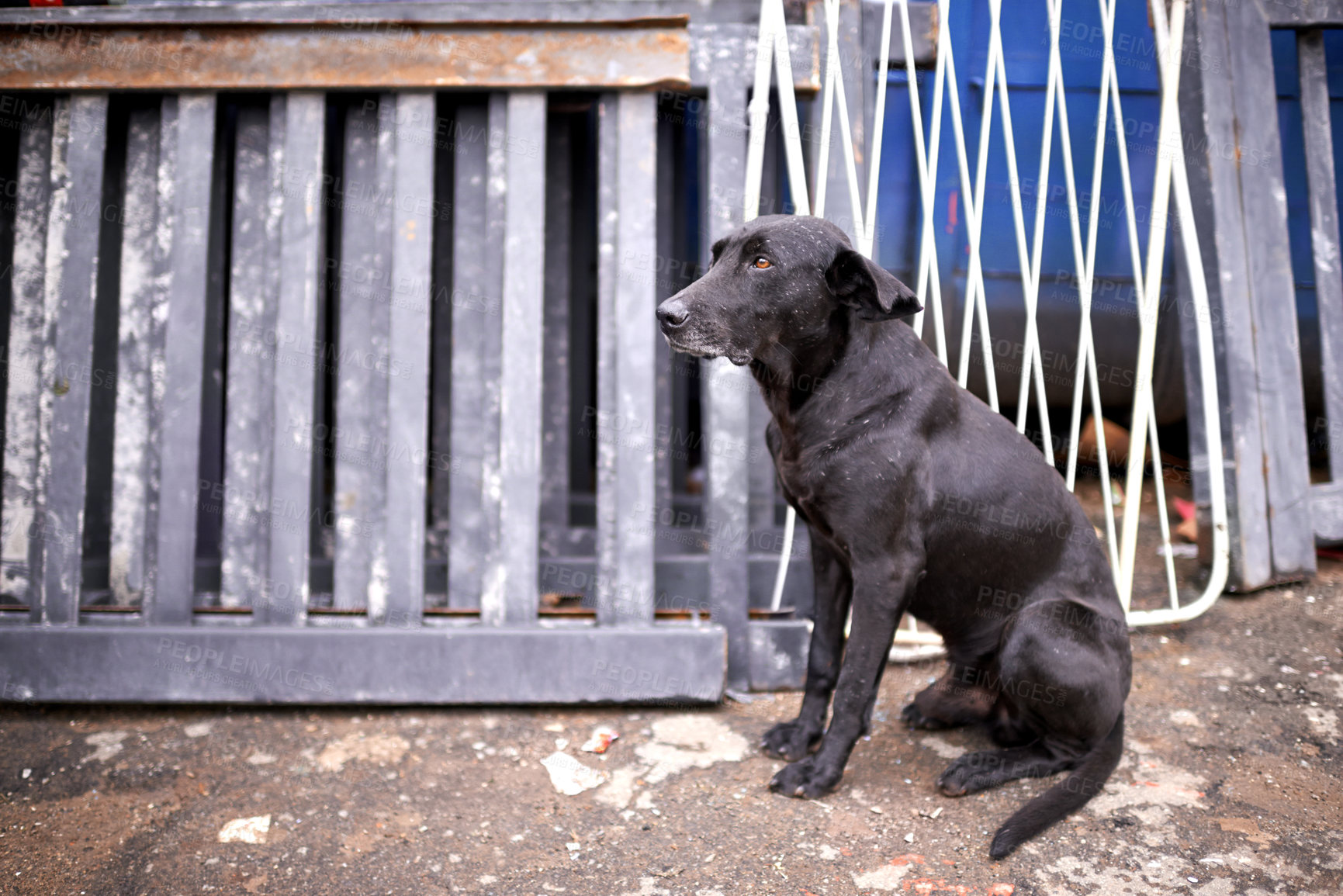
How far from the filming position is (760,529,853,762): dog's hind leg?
2.50 m

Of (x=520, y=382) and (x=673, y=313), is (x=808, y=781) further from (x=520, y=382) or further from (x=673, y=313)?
(x=520, y=382)

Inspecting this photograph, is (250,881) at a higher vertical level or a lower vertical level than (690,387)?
lower

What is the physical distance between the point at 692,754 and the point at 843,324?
125 cm

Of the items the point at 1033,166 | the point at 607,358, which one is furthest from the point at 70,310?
the point at 1033,166

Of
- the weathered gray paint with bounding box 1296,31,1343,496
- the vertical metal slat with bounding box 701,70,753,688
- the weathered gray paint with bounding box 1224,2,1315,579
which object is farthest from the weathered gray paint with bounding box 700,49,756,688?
the weathered gray paint with bounding box 1296,31,1343,496

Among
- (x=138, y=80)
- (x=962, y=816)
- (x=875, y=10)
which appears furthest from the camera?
(x=875, y=10)

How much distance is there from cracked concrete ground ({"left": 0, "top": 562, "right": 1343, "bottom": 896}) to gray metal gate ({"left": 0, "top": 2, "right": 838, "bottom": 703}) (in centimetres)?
15

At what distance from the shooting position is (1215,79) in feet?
10.4

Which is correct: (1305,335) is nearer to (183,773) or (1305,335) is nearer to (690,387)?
(690,387)

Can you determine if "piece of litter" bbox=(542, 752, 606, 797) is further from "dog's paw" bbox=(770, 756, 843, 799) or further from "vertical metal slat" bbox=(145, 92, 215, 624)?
"vertical metal slat" bbox=(145, 92, 215, 624)

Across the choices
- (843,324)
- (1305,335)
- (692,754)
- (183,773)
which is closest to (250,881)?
(183,773)

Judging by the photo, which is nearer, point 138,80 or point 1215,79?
point 138,80

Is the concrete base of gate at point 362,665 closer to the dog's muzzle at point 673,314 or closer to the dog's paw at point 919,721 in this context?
the dog's paw at point 919,721

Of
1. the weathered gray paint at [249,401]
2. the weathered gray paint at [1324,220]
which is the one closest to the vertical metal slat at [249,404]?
the weathered gray paint at [249,401]
